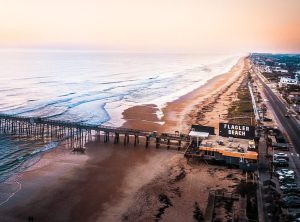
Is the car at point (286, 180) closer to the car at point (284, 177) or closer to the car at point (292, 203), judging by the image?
the car at point (284, 177)

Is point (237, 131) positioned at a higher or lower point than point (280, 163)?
higher

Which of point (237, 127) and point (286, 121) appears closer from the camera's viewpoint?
point (237, 127)

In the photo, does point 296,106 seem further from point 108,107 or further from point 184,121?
point 108,107

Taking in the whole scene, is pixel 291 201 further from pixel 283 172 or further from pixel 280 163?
pixel 280 163

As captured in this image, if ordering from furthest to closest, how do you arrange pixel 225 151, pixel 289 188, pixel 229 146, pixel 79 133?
pixel 79 133 < pixel 229 146 < pixel 225 151 < pixel 289 188

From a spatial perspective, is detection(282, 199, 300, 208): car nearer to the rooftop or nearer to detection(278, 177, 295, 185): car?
detection(278, 177, 295, 185): car

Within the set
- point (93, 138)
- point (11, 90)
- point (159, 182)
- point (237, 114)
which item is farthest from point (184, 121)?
point (11, 90)

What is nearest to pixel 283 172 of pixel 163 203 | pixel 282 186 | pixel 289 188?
pixel 282 186

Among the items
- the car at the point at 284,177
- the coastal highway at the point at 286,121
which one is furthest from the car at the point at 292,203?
the coastal highway at the point at 286,121
